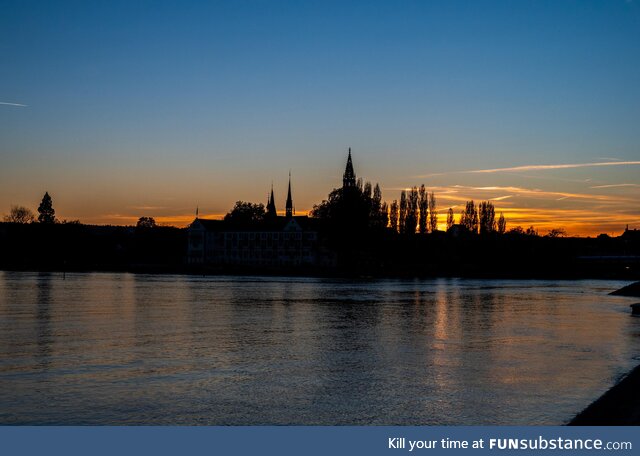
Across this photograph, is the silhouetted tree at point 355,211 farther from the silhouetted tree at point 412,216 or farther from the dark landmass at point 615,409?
the dark landmass at point 615,409

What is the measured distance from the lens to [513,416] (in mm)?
13641

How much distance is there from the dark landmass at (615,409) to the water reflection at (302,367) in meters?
0.44

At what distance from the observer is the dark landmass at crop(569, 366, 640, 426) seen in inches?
499

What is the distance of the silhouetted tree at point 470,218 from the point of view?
484 feet

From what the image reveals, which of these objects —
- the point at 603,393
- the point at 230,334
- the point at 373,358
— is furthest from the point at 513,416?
the point at 230,334

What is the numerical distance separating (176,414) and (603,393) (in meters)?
9.25

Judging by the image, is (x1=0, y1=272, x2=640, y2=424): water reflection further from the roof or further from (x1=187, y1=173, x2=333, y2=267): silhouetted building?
the roof

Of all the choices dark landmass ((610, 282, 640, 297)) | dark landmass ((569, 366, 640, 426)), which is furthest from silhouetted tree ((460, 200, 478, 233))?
dark landmass ((569, 366, 640, 426))

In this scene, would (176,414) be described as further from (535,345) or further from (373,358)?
(535,345)

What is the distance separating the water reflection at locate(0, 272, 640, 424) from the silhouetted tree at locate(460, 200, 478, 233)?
368 feet

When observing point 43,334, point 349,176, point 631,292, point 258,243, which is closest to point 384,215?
point 349,176

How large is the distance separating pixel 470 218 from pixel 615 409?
448ft

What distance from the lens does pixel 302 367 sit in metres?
19.3
